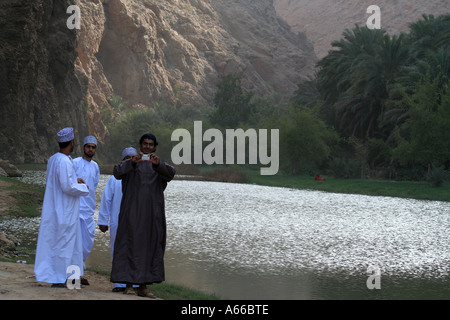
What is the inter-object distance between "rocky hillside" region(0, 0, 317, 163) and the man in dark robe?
4254 cm

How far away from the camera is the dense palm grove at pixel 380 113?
125ft

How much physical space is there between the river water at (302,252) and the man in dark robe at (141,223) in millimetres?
1651

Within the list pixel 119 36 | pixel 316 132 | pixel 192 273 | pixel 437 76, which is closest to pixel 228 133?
pixel 316 132

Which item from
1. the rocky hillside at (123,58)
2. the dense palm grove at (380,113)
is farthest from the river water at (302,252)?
the rocky hillside at (123,58)

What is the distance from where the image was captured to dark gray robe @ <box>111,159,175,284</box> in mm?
7371

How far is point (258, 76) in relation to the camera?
135m

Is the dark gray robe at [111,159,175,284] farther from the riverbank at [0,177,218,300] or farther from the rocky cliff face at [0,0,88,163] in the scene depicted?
the rocky cliff face at [0,0,88,163]

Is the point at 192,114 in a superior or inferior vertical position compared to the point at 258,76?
inferior

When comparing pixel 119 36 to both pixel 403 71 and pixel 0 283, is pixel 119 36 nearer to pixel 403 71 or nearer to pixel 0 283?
pixel 403 71

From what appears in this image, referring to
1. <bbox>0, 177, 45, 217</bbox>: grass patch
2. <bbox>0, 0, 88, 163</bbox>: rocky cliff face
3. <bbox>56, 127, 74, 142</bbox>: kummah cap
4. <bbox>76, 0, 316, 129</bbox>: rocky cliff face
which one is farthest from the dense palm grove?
<bbox>76, 0, 316, 129</bbox>: rocky cliff face

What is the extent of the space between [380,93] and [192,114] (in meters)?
50.5

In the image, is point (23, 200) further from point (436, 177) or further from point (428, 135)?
point (428, 135)

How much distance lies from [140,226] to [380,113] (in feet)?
145

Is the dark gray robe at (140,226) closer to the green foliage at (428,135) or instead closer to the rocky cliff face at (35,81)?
the green foliage at (428,135)
